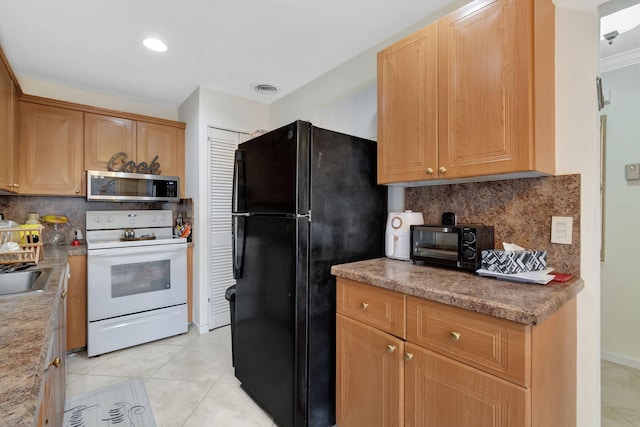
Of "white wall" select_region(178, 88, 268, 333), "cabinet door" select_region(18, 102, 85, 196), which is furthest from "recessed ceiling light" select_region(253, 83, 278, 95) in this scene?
"cabinet door" select_region(18, 102, 85, 196)

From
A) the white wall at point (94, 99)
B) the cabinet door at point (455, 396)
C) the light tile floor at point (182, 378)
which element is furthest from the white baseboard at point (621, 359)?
the white wall at point (94, 99)

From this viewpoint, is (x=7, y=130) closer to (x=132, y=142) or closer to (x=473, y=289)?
(x=132, y=142)

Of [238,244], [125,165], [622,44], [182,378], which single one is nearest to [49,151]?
[125,165]

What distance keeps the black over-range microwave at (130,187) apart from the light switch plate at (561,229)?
121 inches

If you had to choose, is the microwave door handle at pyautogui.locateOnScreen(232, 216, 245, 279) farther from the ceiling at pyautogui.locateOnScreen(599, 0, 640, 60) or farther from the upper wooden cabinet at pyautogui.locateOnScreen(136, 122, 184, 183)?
the ceiling at pyautogui.locateOnScreen(599, 0, 640, 60)

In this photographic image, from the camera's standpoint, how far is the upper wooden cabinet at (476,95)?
1.21 m

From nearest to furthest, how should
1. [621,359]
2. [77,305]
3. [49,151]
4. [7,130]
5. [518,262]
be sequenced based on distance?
[518,262]
[7,130]
[621,359]
[77,305]
[49,151]

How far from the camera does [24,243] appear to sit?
6.47ft

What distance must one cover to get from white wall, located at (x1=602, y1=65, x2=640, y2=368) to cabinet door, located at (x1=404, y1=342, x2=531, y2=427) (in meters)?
2.17

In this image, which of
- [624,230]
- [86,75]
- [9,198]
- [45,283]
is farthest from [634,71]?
[9,198]

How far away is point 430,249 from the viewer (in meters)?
1.57

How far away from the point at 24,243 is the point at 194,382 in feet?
4.79

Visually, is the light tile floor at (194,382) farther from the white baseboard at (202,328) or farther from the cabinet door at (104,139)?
the cabinet door at (104,139)

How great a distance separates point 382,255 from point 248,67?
191 centimetres
